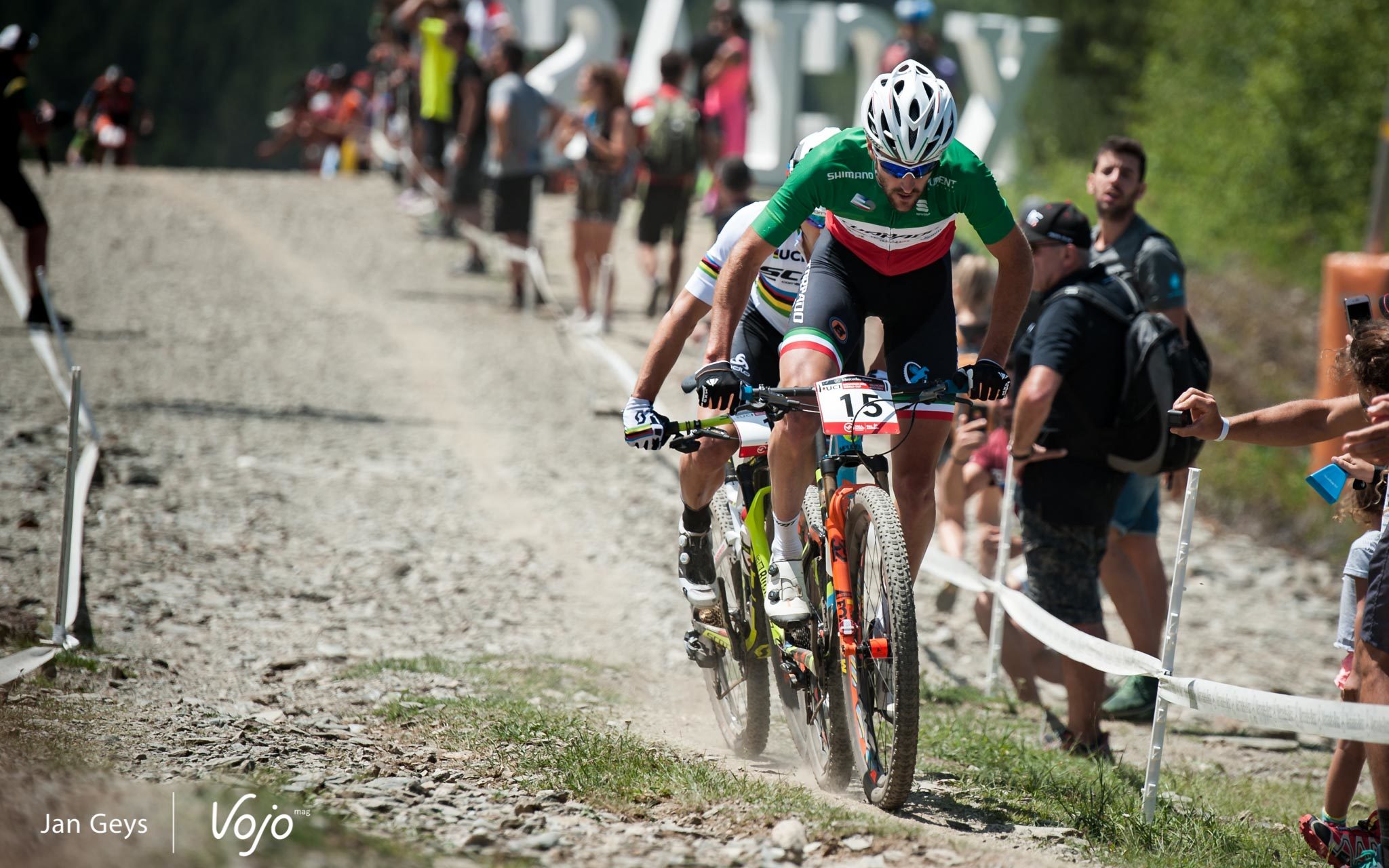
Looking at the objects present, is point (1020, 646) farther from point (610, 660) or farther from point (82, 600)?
point (82, 600)

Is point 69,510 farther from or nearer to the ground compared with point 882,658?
nearer to the ground

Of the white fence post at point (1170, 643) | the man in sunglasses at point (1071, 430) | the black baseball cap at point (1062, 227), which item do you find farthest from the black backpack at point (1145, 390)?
the white fence post at point (1170, 643)

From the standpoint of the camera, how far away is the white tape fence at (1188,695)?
12.8 feet

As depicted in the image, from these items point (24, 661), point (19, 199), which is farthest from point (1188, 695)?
point (19, 199)

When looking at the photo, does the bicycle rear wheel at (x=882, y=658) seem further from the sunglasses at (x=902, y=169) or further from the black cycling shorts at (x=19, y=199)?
the black cycling shorts at (x=19, y=199)

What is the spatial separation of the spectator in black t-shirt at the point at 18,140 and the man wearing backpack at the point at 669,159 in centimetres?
546

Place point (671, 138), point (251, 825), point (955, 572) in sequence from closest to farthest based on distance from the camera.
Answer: point (251, 825)
point (955, 572)
point (671, 138)

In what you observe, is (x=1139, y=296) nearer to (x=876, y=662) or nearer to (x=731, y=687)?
(x=731, y=687)

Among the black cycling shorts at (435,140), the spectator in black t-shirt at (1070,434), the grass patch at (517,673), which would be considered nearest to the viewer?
the spectator in black t-shirt at (1070,434)

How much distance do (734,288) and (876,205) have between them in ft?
1.85

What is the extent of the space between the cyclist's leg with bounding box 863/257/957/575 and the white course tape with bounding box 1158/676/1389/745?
99 cm

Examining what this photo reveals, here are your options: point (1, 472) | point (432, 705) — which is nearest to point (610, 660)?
point (432, 705)

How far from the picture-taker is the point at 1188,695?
178 inches

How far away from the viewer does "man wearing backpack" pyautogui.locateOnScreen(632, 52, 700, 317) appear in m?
13.0
